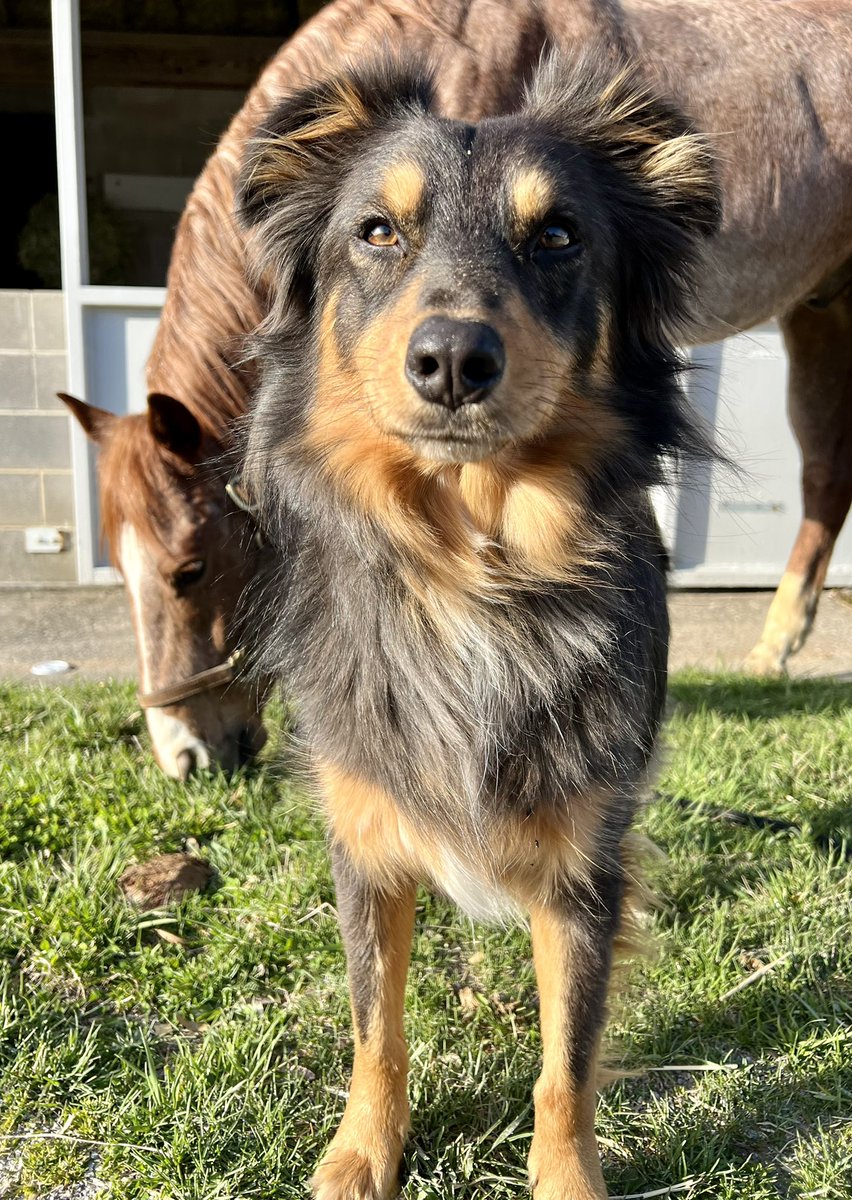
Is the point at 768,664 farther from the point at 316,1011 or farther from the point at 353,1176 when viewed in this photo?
the point at 353,1176

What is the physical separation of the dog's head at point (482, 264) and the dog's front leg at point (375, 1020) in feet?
3.04

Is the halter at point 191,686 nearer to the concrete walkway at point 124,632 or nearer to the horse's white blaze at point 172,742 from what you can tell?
the horse's white blaze at point 172,742

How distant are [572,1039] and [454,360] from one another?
134cm

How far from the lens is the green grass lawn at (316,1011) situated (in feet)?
6.60

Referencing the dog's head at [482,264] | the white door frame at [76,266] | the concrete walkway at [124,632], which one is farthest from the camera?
the white door frame at [76,266]

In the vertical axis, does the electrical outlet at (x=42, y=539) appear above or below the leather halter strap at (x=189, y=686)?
below

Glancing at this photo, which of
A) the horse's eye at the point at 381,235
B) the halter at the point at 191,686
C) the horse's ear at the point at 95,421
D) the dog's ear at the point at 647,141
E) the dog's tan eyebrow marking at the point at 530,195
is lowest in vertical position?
the halter at the point at 191,686

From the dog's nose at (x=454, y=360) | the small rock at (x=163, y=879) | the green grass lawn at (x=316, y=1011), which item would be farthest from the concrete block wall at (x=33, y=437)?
the dog's nose at (x=454, y=360)

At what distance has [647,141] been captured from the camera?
2170 mm

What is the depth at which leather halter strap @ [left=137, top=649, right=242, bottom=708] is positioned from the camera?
314cm

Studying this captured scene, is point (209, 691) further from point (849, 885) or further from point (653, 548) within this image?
point (849, 885)

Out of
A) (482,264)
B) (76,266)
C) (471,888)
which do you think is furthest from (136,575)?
(76,266)

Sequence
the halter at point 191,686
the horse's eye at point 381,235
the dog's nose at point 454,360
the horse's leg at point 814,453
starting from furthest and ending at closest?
the horse's leg at point 814,453 < the halter at point 191,686 < the horse's eye at point 381,235 < the dog's nose at point 454,360

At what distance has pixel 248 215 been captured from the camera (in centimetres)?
230
